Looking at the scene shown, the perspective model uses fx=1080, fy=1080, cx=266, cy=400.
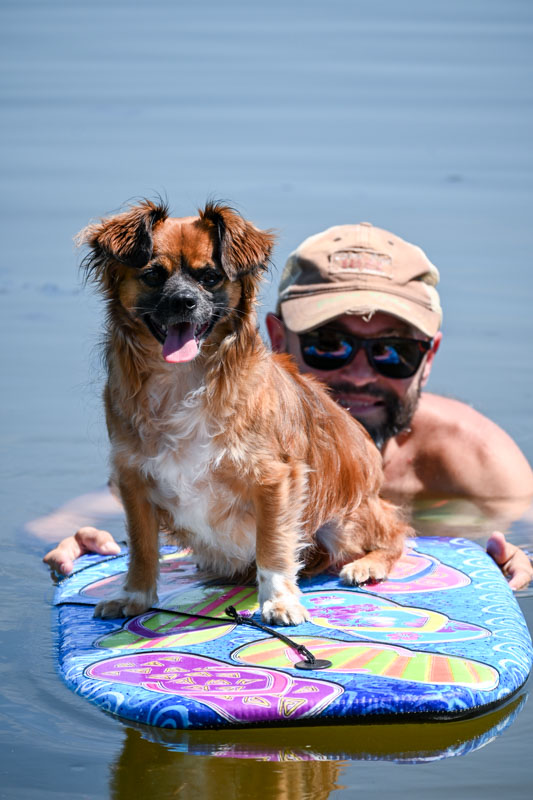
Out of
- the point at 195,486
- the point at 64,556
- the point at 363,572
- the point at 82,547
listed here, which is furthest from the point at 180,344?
the point at 82,547

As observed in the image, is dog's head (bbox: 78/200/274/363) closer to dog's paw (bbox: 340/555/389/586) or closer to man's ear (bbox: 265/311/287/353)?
dog's paw (bbox: 340/555/389/586)

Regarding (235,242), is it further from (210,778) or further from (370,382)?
(370,382)

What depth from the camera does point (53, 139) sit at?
45.9 ft

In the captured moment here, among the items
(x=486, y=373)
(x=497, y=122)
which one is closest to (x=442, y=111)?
(x=497, y=122)

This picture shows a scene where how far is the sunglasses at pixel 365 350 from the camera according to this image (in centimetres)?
590

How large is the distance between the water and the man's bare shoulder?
0.31 meters

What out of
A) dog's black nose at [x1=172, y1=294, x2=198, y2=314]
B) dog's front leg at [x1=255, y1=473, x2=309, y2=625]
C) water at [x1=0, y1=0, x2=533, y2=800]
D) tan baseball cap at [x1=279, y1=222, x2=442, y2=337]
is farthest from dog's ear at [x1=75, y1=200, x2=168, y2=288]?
tan baseball cap at [x1=279, y1=222, x2=442, y2=337]

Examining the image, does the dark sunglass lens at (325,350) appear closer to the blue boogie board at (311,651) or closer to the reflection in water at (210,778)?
the blue boogie board at (311,651)

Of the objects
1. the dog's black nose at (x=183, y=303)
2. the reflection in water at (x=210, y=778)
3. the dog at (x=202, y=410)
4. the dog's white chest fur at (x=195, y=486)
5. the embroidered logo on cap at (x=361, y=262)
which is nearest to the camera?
the reflection in water at (x=210, y=778)

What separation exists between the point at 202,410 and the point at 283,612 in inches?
32.3

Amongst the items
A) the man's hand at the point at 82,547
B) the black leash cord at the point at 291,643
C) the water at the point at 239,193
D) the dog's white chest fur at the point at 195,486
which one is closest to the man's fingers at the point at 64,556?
the man's hand at the point at 82,547

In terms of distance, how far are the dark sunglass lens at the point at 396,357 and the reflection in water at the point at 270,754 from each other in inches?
105

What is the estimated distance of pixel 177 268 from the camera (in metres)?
3.75

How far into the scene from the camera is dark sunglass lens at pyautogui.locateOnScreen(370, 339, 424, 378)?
592cm
